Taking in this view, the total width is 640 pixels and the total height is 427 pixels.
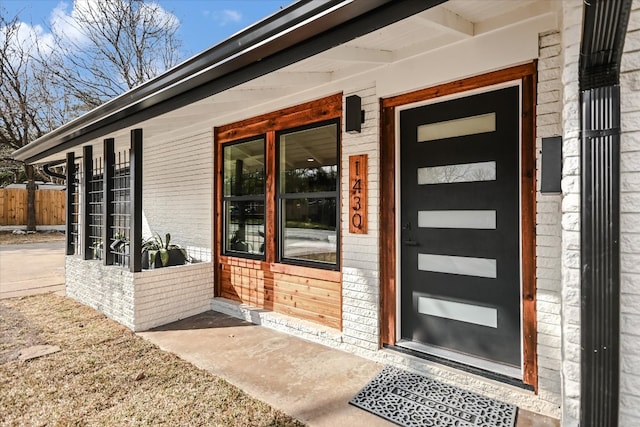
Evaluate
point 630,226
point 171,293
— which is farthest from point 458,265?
point 171,293

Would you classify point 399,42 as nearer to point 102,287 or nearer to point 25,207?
point 102,287

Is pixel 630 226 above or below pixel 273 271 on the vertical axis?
above

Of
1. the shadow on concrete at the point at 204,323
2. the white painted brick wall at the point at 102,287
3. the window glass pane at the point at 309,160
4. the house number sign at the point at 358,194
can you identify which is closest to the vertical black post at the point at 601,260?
the house number sign at the point at 358,194

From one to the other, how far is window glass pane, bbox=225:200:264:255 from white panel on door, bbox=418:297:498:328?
227 centimetres

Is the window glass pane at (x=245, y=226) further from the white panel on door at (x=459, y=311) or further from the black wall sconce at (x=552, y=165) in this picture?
the black wall sconce at (x=552, y=165)

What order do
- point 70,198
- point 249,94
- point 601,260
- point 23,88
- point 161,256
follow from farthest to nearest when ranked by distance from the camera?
point 23,88 → point 70,198 → point 161,256 → point 249,94 → point 601,260

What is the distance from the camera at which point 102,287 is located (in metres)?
4.86

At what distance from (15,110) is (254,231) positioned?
51.6 feet

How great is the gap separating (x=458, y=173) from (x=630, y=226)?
140 centimetres

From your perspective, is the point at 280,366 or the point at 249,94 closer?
the point at 280,366

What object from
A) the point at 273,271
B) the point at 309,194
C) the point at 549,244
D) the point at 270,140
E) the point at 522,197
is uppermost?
the point at 270,140

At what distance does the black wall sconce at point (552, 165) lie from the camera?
1.95m

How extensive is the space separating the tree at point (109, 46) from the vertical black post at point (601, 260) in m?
15.3

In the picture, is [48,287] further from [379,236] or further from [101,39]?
[101,39]
